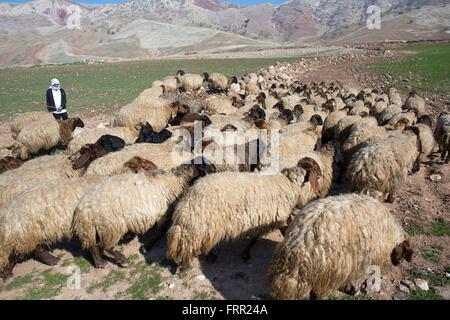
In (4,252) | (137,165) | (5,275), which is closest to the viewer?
(4,252)

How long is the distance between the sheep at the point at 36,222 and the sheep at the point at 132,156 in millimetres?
1217

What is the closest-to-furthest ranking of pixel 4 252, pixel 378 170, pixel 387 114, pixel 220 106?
pixel 4 252 < pixel 378 170 < pixel 387 114 < pixel 220 106

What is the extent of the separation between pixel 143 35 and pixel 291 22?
7990cm

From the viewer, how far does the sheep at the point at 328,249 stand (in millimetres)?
4227

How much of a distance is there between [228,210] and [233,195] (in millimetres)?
243

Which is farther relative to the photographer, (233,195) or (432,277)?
(233,195)

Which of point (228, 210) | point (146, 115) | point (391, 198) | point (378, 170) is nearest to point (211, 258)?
point (228, 210)

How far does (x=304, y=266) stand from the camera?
4207 millimetres

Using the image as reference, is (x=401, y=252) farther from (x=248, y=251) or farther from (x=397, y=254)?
(x=248, y=251)

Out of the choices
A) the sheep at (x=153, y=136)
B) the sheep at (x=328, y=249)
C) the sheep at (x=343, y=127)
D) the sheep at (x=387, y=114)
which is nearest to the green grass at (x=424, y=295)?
the sheep at (x=328, y=249)

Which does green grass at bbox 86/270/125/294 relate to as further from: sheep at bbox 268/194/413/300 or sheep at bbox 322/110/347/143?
sheep at bbox 322/110/347/143

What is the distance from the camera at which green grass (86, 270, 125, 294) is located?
Answer: 5352 mm

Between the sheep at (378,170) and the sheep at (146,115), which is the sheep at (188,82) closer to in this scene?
the sheep at (146,115)

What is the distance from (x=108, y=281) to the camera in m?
5.49
